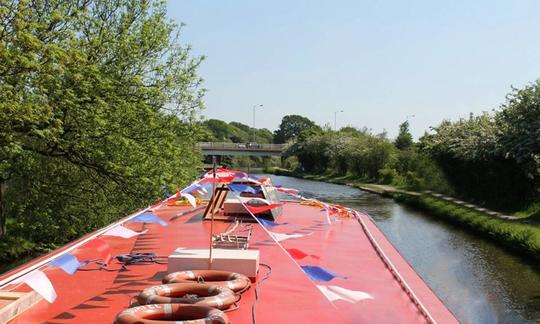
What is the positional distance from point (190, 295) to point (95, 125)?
7975 mm

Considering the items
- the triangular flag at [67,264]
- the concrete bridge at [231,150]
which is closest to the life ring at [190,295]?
the triangular flag at [67,264]

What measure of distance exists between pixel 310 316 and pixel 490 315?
7496 mm

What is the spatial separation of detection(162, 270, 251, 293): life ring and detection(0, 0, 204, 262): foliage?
630cm

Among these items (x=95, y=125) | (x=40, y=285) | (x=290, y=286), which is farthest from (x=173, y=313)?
(x=95, y=125)

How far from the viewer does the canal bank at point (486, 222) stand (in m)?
14.7

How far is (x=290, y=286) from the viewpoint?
5.25 metres

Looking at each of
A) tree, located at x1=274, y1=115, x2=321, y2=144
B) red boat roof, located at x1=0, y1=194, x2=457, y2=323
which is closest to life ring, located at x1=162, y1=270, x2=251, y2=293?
red boat roof, located at x1=0, y1=194, x2=457, y2=323

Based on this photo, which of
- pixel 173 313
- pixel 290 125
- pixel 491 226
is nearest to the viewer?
pixel 173 313

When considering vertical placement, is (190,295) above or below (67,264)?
below

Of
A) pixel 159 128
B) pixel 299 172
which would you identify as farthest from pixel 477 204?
pixel 299 172

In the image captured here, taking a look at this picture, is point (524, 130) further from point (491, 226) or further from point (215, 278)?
point (215, 278)

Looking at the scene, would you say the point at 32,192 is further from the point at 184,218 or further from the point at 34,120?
the point at 184,218

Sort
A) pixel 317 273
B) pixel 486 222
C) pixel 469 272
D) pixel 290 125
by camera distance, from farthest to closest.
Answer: pixel 290 125 → pixel 486 222 → pixel 469 272 → pixel 317 273

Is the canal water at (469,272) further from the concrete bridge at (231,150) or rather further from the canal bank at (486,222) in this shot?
the concrete bridge at (231,150)
